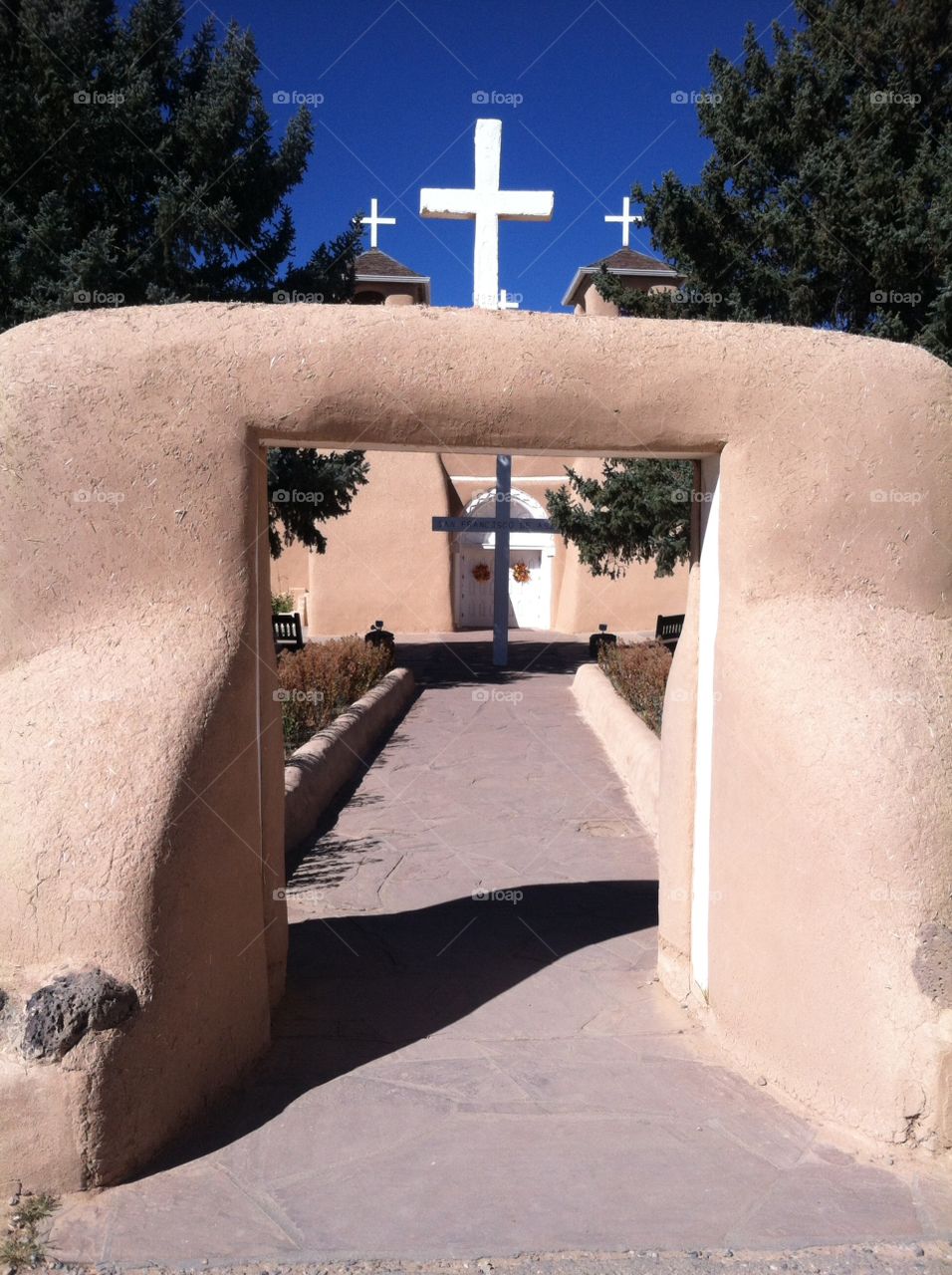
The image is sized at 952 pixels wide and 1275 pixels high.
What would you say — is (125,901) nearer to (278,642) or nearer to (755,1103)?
(755,1103)

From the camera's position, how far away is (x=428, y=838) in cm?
751

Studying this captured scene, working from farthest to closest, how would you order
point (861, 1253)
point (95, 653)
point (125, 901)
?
point (95, 653) < point (125, 901) < point (861, 1253)

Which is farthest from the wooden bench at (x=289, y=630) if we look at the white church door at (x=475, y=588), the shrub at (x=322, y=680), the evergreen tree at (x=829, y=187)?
the white church door at (x=475, y=588)

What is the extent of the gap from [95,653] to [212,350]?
1209 millimetres

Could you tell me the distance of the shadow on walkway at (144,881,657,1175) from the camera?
4023mm

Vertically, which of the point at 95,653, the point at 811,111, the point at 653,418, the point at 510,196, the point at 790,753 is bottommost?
the point at 790,753

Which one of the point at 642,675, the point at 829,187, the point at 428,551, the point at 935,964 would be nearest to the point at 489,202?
the point at 829,187

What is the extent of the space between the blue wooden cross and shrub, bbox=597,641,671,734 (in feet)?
7.78

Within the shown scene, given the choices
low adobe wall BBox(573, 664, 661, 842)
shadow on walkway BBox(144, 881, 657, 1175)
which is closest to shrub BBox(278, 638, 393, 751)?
low adobe wall BBox(573, 664, 661, 842)

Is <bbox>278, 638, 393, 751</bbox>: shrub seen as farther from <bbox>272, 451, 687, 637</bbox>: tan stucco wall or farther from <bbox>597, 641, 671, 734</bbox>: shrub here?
<bbox>272, 451, 687, 637</bbox>: tan stucco wall

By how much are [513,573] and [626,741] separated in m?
14.1

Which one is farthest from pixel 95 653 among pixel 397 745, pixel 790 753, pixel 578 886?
pixel 397 745

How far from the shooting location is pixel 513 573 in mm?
23250

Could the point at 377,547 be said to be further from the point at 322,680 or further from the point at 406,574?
the point at 322,680
